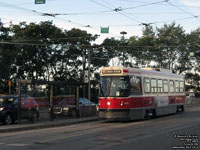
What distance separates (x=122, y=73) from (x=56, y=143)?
9200mm

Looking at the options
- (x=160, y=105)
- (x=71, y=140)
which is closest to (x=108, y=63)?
(x=160, y=105)

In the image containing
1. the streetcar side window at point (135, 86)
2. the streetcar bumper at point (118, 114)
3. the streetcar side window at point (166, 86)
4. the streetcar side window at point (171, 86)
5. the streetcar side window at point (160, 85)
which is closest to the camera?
the streetcar bumper at point (118, 114)

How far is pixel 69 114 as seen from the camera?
76.6 ft

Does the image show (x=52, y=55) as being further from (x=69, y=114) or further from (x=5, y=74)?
(x=69, y=114)

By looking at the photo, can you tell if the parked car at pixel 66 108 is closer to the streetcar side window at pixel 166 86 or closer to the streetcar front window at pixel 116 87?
the streetcar front window at pixel 116 87

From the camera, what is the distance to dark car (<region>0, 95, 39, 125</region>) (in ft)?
61.9

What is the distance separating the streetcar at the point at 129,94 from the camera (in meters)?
20.0

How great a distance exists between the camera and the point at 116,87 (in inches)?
797

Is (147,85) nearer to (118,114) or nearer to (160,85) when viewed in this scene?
(160,85)

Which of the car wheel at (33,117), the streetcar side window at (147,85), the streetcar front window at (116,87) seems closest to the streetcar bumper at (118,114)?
the streetcar front window at (116,87)

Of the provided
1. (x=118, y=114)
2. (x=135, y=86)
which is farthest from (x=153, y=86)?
(x=118, y=114)

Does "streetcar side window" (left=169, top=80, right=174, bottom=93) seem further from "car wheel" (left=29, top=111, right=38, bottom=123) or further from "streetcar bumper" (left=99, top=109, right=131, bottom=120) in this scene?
"car wheel" (left=29, top=111, right=38, bottom=123)

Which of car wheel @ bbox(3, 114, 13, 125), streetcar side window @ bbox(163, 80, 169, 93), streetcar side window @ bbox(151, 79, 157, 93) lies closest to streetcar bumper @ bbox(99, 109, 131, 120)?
streetcar side window @ bbox(151, 79, 157, 93)

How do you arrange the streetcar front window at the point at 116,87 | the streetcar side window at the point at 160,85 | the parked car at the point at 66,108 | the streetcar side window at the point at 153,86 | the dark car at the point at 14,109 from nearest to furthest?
the dark car at the point at 14,109, the streetcar front window at the point at 116,87, the parked car at the point at 66,108, the streetcar side window at the point at 153,86, the streetcar side window at the point at 160,85
